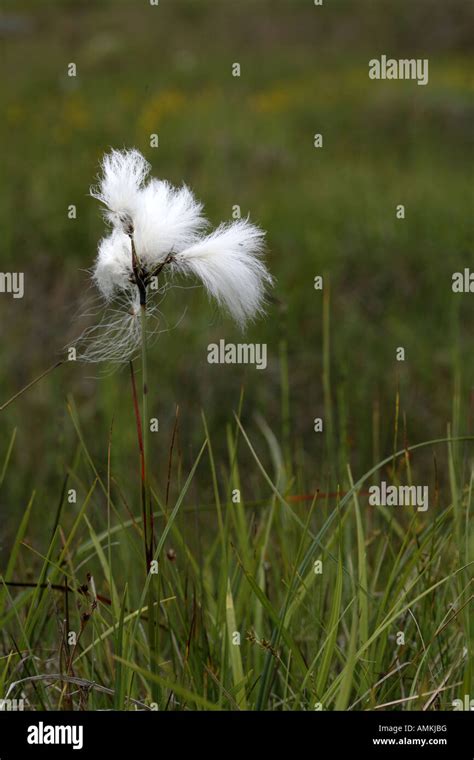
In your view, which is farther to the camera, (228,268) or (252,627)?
(252,627)

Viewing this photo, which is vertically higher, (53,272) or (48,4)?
(48,4)

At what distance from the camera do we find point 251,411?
15.3ft

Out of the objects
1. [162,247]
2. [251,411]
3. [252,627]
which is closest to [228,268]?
[162,247]

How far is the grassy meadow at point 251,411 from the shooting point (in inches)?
60.9

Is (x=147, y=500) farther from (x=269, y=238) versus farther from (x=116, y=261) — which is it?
(x=269, y=238)

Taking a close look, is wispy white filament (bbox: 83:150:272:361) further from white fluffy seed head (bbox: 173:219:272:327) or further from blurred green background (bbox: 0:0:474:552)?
blurred green background (bbox: 0:0:474:552)

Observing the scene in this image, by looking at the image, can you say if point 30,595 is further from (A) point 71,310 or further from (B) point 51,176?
(B) point 51,176

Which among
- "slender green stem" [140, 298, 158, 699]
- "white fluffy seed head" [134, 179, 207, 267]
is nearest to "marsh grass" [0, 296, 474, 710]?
"slender green stem" [140, 298, 158, 699]

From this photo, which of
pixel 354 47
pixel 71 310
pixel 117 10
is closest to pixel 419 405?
pixel 71 310

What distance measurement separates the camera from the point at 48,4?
41.3 ft

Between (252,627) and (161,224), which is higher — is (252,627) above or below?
below

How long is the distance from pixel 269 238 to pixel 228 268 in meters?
4.43

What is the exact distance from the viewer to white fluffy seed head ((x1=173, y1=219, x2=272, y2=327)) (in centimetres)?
127
